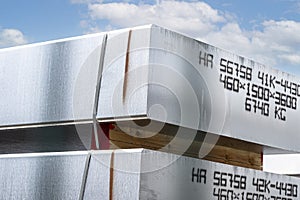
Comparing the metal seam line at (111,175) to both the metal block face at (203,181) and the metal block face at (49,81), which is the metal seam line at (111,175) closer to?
the metal block face at (203,181)

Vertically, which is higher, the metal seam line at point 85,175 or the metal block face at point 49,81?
the metal block face at point 49,81

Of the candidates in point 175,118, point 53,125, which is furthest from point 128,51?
point 53,125

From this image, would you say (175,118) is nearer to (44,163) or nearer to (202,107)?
(202,107)

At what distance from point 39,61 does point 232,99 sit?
31.3 inches

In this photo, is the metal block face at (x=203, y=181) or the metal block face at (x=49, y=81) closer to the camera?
the metal block face at (x=203, y=181)

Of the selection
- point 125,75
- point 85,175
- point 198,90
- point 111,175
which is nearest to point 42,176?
point 85,175

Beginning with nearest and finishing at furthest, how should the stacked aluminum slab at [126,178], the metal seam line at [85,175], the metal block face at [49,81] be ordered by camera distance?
the stacked aluminum slab at [126,178] → the metal seam line at [85,175] → the metal block face at [49,81]

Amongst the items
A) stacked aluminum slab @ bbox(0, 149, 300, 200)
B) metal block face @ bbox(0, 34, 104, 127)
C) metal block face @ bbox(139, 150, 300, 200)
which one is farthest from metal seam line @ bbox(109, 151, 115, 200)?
metal block face @ bbox(0, 34, 104, 127)

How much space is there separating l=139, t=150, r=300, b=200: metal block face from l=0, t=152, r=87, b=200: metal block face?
278mm

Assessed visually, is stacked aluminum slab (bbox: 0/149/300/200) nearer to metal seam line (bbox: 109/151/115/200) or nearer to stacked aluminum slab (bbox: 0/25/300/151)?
metal seam line (bbox: 109/151/115/200)

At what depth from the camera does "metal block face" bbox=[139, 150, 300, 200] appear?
2.12 m

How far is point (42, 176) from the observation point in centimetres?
239

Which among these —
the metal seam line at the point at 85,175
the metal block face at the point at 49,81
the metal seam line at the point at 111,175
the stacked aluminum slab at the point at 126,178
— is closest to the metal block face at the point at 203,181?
the stacked aluminum slab at the point at 126,178

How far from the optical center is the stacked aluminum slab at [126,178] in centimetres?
212
